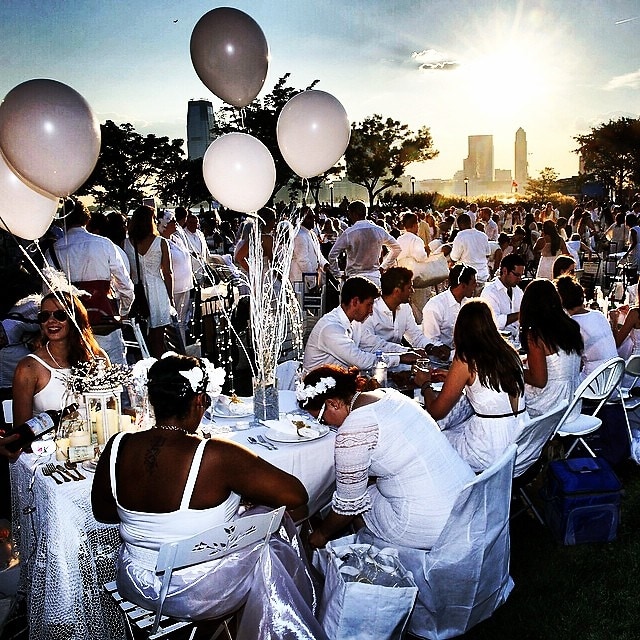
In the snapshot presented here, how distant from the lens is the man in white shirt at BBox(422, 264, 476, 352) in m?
5.01

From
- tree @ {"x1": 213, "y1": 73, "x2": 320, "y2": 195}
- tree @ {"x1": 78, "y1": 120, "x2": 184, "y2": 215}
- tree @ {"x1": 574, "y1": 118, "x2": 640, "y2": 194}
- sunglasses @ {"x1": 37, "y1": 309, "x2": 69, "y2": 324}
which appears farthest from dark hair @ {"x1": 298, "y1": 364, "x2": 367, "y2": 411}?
tree @ {"x1": 574, "y1": 118, "x2": 640, "y2": 194}

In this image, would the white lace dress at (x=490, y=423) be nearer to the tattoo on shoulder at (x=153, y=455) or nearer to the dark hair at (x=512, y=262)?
the tattoo on shoulder at (x=153, y=455)

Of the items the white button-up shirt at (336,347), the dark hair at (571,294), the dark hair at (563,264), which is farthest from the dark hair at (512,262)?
the white button-up shirt at (336,347)

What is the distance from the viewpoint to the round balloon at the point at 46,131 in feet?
10.3

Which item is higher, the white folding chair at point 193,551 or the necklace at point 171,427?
the necklace at point 171,427

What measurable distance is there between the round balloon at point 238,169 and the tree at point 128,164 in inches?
517

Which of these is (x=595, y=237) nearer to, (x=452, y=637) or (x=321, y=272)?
(x=321, y=272)

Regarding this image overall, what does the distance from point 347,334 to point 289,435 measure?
1417mm

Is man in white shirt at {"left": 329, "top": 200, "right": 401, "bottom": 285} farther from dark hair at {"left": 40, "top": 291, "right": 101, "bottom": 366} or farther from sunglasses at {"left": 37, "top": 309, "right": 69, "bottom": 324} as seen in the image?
sunglasses at {"left": 37, "top": 309, "right": 69, "bottom": 324}

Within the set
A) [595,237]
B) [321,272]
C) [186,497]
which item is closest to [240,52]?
[186,497]

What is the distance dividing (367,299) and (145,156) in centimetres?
1628

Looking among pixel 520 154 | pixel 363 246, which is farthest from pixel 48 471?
pixel 520 154

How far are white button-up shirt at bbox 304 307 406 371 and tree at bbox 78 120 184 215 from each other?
1375 centimetres

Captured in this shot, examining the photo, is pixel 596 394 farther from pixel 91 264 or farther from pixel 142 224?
pixel 142 224
